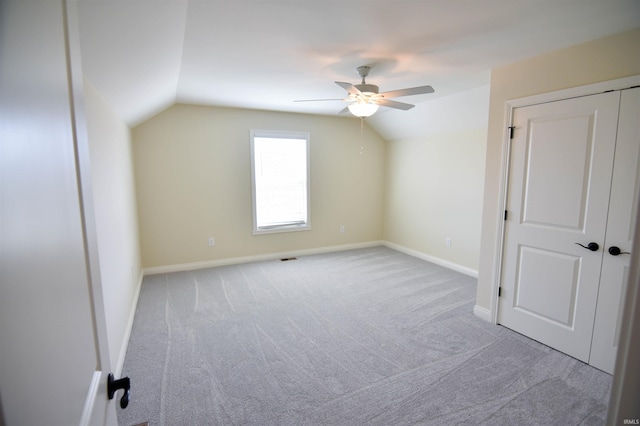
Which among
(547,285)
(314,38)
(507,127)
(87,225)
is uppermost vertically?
(314,38)

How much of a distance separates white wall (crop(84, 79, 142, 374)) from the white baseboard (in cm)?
326

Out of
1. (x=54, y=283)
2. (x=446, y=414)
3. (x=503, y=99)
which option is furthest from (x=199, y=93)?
(x=446, y=414)

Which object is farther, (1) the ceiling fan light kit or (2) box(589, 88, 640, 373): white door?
(1) the ceiling fan light kit

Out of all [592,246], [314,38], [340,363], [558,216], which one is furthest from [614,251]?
[314,38]

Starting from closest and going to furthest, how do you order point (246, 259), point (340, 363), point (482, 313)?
point (340, 363)
point (482, 313)
point (246, 259)

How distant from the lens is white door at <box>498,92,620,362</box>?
222cm

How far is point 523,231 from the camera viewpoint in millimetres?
2688

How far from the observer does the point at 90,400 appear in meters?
0.69

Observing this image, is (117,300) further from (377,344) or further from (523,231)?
(523,231)

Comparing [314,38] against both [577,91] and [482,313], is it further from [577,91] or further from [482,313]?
[482,313]

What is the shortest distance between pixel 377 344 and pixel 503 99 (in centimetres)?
249

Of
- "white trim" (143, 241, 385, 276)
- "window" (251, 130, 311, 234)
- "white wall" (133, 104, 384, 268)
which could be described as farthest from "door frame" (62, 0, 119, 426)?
"window" (251, 130, 311, 234)

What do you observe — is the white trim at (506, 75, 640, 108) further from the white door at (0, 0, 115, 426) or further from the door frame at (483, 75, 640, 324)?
the white door at (0, 0, 115, 426)

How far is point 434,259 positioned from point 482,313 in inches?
74.8
